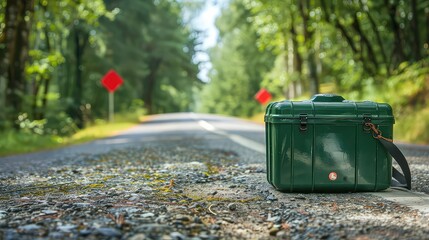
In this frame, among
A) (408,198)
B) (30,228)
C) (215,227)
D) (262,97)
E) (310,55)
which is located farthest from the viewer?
(262,97)

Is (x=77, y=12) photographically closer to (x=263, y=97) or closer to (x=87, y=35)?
(x=87, y=35)

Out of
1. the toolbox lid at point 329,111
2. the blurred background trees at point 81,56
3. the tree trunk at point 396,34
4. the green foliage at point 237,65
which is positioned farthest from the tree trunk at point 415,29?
the toolbox lid at point 329,111

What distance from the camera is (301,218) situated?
379 centimetres

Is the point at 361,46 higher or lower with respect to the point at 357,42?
lower

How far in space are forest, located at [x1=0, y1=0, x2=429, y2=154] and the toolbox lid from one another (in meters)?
8.55

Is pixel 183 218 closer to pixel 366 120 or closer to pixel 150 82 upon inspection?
pixel 366 120

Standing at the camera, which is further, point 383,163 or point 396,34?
point 396,34

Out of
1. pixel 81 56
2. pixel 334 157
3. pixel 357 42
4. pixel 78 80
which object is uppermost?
pixel 357 42

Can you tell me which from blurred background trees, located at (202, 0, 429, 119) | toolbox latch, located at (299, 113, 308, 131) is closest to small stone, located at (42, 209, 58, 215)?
toolbox latch, located at (299, 113, 308, 131)

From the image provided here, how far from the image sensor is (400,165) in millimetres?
4914

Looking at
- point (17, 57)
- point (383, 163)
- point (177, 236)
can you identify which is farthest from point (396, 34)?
point (177, 236)

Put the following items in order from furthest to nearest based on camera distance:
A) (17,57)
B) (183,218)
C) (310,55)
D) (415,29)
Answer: (310,55)
(415,29)
(17,57)
(183,218)

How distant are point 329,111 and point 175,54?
44.1m

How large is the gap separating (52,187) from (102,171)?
4.76 feet
